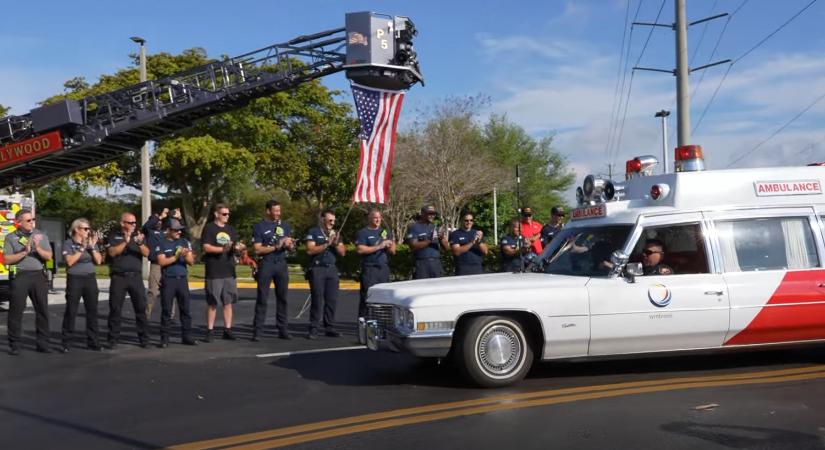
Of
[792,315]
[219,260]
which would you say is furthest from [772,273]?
[219,260]

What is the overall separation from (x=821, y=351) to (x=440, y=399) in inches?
176

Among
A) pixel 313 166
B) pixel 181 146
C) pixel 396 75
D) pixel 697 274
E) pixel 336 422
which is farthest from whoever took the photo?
pixel 313 166

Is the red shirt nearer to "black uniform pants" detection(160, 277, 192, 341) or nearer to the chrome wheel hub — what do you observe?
the chrome wheel hub

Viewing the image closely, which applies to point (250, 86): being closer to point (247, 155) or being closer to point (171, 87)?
point (171, 87)

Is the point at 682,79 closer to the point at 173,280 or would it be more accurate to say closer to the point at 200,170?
the point at 173,280

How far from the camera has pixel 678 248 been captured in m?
7.46

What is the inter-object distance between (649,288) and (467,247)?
170 inches

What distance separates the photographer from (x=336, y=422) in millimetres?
5961

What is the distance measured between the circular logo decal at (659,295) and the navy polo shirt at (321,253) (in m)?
5.19

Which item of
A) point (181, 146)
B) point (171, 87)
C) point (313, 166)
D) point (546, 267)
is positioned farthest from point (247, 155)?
point (546, 267)

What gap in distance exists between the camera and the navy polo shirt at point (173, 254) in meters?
10.5

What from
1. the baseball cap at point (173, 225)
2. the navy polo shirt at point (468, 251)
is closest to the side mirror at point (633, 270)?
the navy polo shirt at point (468, 251)

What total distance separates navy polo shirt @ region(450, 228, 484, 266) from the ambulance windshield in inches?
125

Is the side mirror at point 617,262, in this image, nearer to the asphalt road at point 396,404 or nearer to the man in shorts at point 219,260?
the asphalt road at point 396,404
